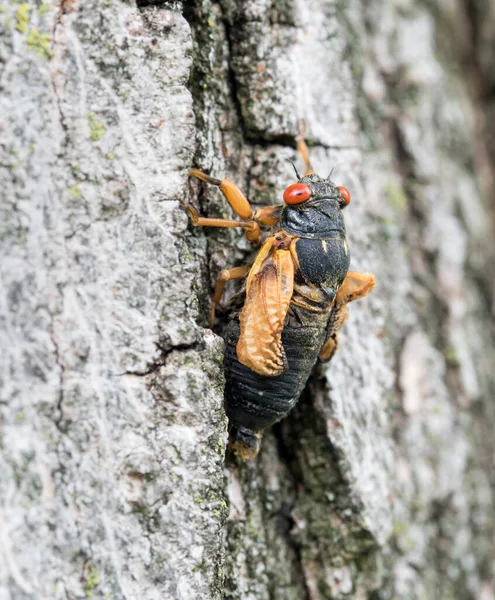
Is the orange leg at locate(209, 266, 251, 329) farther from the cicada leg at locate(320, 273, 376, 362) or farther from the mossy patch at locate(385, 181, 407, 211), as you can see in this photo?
the mossy patch at locate(385, 181, 407, 211)

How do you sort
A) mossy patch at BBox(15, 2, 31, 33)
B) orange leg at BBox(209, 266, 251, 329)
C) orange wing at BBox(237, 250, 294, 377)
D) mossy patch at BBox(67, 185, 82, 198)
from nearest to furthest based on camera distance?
mossy patch at BBox(15, 2, 31, 33)
mossy patch at BBox(67, 185, 82, 198)
orange wing at BBox(237, 250, 294, 377)
orange leg at BBox(209, 266, 251, 329)

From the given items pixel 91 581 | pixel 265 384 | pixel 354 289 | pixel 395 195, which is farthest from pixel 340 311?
pixel 91 581

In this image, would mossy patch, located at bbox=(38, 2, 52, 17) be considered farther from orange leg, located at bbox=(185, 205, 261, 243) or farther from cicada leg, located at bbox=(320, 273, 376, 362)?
cicada leg, located at bbox=(320, 273, 376, 362)

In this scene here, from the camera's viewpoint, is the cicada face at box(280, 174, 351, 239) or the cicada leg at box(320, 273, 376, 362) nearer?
the cicada face at box(280, 174, 351, 239)

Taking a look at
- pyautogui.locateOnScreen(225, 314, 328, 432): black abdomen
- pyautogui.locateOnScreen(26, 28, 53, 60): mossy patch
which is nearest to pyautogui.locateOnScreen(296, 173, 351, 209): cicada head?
pyautogui.locateOnScreen(225, 314, 328, 432): black abdomen

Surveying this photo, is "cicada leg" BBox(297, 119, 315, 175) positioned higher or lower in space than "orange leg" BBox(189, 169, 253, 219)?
higher

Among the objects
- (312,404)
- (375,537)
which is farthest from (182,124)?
(375,537)

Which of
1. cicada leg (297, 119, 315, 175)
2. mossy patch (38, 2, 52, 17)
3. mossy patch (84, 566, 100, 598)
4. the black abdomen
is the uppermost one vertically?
mossy patch (38, 2, 52, 17)

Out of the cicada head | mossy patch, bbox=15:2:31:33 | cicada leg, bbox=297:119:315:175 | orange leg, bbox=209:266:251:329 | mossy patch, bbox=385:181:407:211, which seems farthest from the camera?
mossy patch, bbox=385:181:407:211
